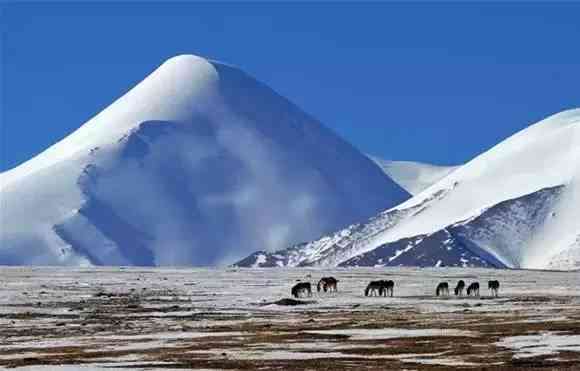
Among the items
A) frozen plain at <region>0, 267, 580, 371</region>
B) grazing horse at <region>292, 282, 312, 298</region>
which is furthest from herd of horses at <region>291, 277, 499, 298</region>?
frozen plain at <region>0, 267, 580, 371</region>

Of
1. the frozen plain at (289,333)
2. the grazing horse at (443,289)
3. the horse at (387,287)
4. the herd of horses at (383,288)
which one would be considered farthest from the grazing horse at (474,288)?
the horse at (387,287)

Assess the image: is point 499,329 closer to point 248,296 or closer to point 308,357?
point 308,357

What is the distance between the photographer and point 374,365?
1715 inches

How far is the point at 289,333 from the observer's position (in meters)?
57.6

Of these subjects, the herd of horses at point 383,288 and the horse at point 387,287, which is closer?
the herd of horses at point 383,288

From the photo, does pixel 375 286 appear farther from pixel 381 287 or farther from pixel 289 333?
pixel 289 333

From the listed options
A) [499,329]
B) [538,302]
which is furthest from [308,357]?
[538,302]

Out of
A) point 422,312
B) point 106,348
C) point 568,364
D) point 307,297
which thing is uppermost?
point 307,297

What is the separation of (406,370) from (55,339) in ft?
64.8

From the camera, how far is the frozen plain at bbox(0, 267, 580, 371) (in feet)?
148

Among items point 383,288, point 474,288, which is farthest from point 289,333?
point 474,288

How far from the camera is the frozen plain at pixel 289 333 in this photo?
4522 cm

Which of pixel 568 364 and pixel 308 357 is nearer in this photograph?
pixel 568 364

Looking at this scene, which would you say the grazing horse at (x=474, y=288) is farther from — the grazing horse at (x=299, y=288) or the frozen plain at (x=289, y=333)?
the grazing horse at (x=299, y=288)
